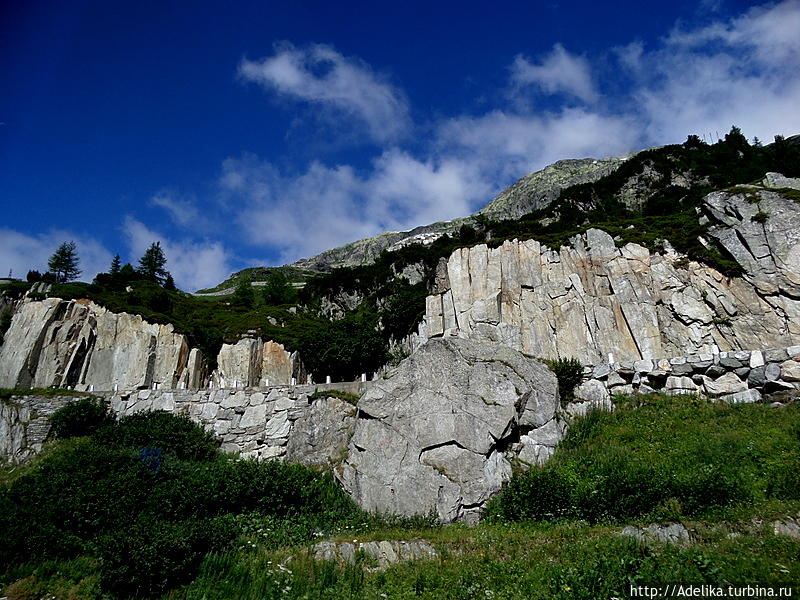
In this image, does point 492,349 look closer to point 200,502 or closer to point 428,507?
point 428,507

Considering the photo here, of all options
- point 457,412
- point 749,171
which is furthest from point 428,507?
point 749,171

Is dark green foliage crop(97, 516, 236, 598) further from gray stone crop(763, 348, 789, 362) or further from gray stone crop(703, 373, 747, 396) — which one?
gray stone crop(763, 348, 789, 362)

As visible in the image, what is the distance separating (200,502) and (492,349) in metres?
11.6

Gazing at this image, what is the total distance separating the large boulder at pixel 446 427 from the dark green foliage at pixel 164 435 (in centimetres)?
727

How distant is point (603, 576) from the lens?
311 inches

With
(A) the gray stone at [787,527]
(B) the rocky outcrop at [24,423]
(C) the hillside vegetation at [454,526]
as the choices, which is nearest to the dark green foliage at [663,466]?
(C) the hillside vegetation at [454,526]

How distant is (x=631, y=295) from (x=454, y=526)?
22063 millimetres

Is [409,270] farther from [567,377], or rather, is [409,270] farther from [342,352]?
[567,377]

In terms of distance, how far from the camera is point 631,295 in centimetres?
2986

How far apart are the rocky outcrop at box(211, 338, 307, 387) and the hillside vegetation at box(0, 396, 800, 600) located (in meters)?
15.1

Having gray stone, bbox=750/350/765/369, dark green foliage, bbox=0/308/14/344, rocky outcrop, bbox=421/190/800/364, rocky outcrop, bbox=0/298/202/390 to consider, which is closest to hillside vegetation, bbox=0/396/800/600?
gray stone, bbox=750/350/765/369

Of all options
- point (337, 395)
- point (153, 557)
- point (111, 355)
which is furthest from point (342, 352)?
point (153, 557)

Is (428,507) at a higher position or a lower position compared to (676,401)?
lower

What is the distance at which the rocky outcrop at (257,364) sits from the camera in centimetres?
3381
